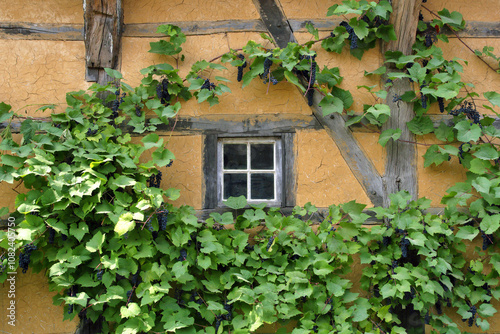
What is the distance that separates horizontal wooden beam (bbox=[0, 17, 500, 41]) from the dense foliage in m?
0.12

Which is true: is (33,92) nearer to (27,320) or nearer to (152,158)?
(152,158)

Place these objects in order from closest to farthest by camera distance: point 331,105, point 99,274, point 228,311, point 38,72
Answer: point 99,274
point 228,311
point 331,105
point 38,72

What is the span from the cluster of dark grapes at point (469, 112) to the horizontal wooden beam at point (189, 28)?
1.79ft

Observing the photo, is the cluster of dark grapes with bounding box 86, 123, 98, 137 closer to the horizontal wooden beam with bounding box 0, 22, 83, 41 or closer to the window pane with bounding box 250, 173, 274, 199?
the horizontal wooden beam with bounding box 0, 22, 83, 41

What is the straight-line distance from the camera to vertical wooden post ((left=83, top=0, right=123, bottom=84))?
3.05 m

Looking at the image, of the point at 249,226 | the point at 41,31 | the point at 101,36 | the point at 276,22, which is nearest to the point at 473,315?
the point at 249,226

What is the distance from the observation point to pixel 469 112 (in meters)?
3.02

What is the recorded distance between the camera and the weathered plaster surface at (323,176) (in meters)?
3.11

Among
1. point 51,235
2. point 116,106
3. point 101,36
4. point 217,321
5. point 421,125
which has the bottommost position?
point 217,321

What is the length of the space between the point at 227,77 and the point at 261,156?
2.02 ft

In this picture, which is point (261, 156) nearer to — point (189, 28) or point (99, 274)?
point (189, 28)

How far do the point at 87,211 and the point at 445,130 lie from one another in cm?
243

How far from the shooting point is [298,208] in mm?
2990

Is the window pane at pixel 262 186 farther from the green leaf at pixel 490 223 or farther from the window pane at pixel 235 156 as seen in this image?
the green leaf at pixel 490 223
